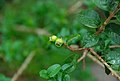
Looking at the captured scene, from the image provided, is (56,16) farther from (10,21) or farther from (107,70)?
(107,70)

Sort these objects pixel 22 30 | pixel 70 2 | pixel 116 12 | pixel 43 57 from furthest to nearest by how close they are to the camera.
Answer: pixel 70 2 → pixel 22 30 → pixel 43 57 → pixel 116 12


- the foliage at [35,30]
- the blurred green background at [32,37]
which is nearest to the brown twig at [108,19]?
the foliage at [35,30]

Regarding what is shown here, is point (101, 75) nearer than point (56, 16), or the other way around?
point (56, 16)

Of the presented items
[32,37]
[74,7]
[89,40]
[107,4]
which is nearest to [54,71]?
[89,40]

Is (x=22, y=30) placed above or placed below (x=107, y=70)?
below

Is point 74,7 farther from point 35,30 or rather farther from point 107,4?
point 107,4

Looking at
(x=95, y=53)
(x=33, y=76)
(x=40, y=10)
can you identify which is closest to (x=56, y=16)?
(x=40, y=10)
